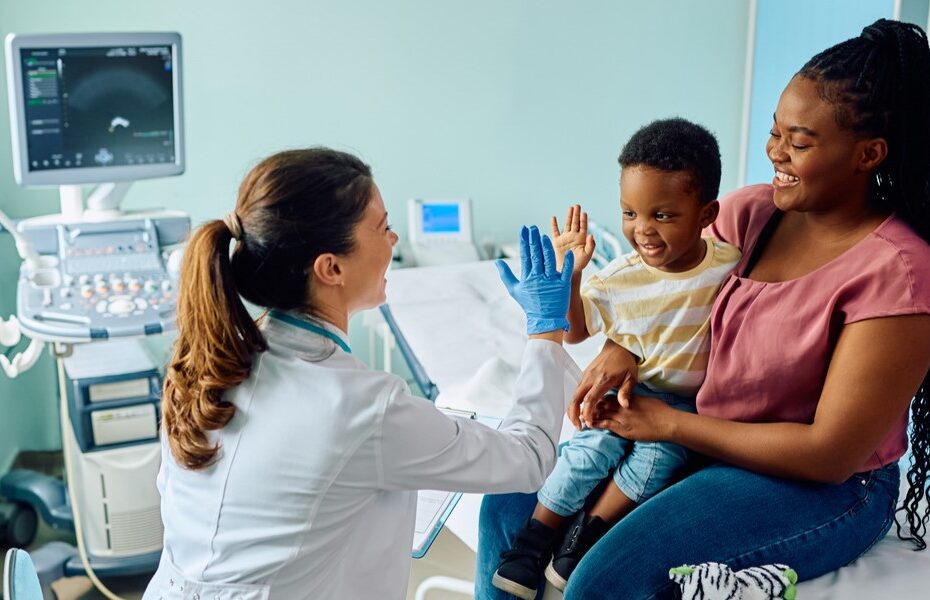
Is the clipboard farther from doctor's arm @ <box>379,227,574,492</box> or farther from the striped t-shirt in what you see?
the striped t-shirt

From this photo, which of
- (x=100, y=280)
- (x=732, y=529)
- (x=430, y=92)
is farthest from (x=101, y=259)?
(x=732, y=529)

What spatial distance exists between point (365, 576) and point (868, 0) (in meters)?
2.56

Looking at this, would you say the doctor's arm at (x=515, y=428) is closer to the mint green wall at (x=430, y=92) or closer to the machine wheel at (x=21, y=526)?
the mint green wall at (x=430, y=92)

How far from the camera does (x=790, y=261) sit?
1.51 metres

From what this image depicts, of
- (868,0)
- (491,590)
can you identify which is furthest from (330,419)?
(868,0)

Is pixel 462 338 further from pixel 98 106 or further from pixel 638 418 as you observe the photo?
pixel 638 418

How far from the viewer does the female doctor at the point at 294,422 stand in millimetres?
1255

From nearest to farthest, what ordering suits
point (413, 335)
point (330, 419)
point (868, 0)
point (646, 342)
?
point (330, 419)
point (646, 342)
point (413, 335)
point (868, 0)

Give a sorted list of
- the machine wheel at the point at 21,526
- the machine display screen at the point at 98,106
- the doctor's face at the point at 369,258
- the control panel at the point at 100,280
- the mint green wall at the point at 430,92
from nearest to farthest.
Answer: the doctor's face at the point at 369,258 → the control panel at the point at 100,280 → the machine display screen at the point at 98,106 → the machine wheel at the point at 21,526 → the mint green wall at the point at 430,92

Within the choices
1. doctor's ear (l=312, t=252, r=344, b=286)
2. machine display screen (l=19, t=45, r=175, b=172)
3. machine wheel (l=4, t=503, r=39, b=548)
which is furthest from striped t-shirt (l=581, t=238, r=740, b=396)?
machine wheel (l=4, t=503, r=39, b=548)

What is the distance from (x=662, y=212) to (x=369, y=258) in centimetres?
46

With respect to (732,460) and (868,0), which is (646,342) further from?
(868,0)

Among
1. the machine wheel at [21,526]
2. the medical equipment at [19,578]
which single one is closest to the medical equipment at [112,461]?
the machine wheel at [21,526]

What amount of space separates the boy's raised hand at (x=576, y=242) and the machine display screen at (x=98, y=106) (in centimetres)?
140
